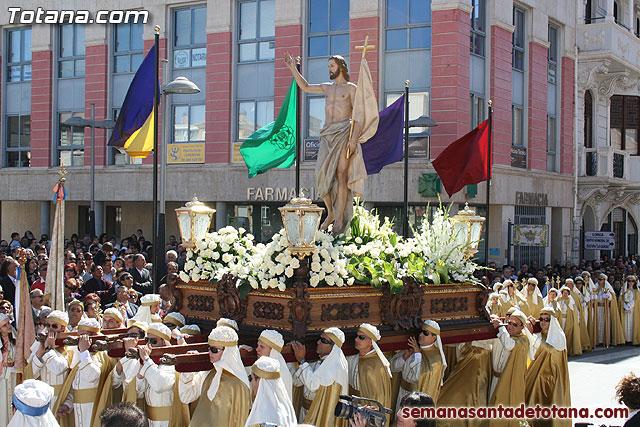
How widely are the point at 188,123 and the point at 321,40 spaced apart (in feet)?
17.1

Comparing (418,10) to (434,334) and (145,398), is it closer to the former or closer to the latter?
(434,334)

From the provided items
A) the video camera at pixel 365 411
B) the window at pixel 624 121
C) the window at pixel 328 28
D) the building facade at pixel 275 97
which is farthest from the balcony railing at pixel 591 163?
the video camera at pixel 365 411

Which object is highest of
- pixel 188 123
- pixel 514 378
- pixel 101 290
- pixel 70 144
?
pixel 188 123

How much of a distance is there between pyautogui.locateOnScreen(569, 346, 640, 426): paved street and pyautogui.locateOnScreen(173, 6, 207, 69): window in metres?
14.8

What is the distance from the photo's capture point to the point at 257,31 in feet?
78.5

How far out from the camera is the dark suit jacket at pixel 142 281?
13500 mm

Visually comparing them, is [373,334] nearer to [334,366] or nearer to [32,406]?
[334,366]

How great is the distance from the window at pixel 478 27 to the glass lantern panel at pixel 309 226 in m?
16.7

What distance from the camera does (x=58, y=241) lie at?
9898 millimetres

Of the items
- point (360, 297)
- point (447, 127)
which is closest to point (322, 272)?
point (360, 297)

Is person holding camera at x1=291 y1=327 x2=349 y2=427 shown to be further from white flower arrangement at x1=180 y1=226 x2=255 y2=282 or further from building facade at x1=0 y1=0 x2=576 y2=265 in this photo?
building facade at x1=0 y1=0 x2=576 y2=265

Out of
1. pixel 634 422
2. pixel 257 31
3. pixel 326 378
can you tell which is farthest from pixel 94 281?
pixel 257 31

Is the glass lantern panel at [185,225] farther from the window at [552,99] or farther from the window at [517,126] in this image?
the window at [552,99]

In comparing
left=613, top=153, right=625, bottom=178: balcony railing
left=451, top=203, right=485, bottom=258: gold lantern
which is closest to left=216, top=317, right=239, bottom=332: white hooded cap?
left=451, top=203, right=485, bottom=258: gold lantern
